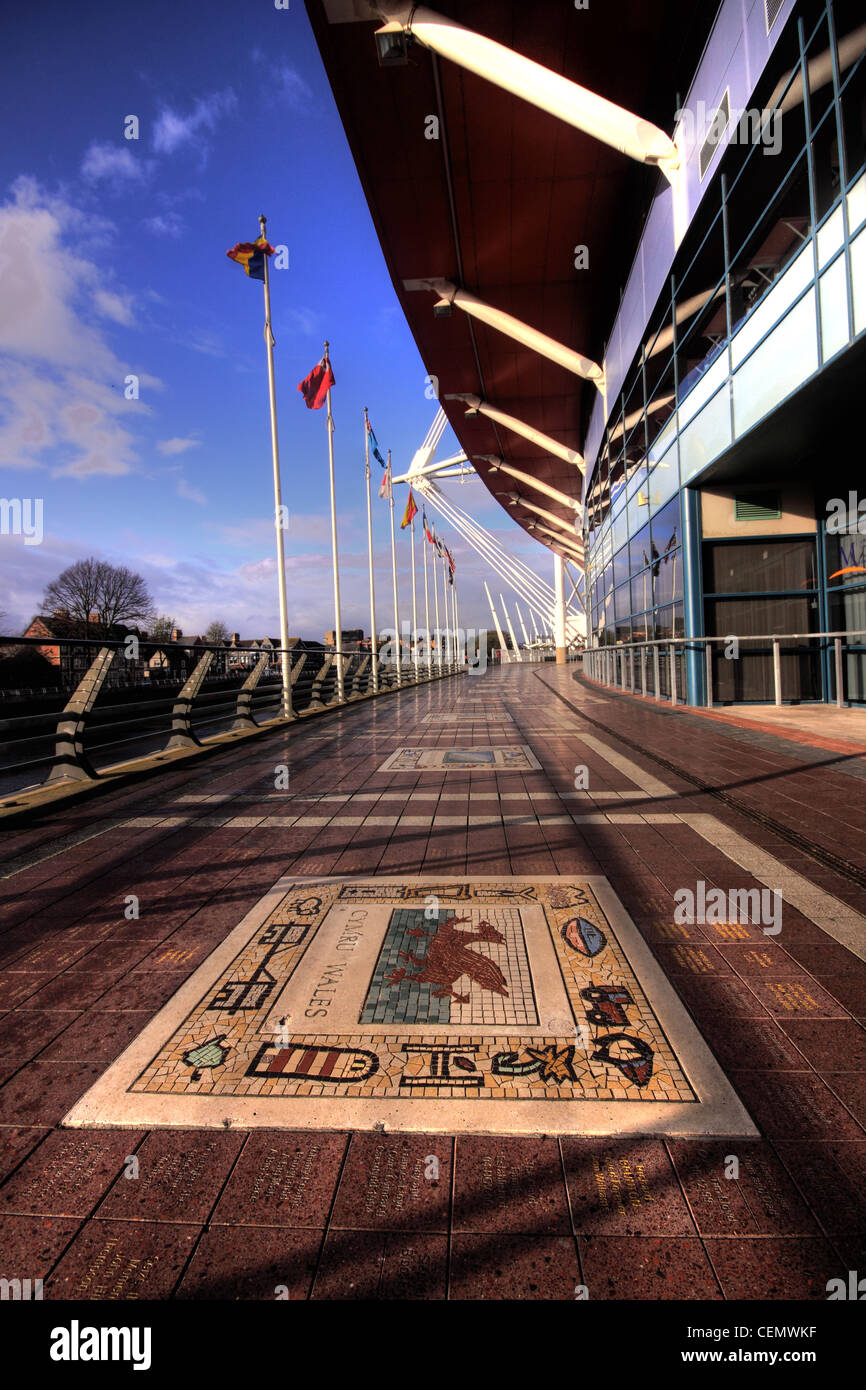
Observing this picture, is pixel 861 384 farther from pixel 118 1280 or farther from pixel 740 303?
pixel 118 1280

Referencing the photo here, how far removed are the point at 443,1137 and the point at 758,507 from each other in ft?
39.6

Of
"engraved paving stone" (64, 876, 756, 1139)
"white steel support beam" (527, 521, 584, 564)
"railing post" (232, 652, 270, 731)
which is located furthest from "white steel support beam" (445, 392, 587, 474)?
"engraved paving stone" (64, 876, 756, 1139)

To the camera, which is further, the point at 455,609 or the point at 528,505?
the point at 455,609

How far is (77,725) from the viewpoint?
6.06 meters

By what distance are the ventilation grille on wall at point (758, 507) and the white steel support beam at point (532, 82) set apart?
5.07 m

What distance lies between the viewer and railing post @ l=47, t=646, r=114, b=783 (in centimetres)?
595

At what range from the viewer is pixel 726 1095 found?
1.86 m

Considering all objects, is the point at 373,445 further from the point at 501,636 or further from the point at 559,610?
the point at 501,636

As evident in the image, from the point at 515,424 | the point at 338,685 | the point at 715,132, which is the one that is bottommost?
the point at 338,685

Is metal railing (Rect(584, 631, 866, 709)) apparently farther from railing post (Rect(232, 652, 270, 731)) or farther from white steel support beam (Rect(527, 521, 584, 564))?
white steel support beam (Rect(527, 521, 584, 564))

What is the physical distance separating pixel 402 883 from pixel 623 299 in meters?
15.5

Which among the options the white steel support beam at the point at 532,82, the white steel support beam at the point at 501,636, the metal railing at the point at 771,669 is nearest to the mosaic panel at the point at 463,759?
the metal railing at the point at 771,669

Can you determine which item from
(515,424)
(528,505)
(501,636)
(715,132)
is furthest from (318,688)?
(501,636)

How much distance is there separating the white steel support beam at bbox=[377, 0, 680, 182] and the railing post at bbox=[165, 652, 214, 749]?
8.37m
